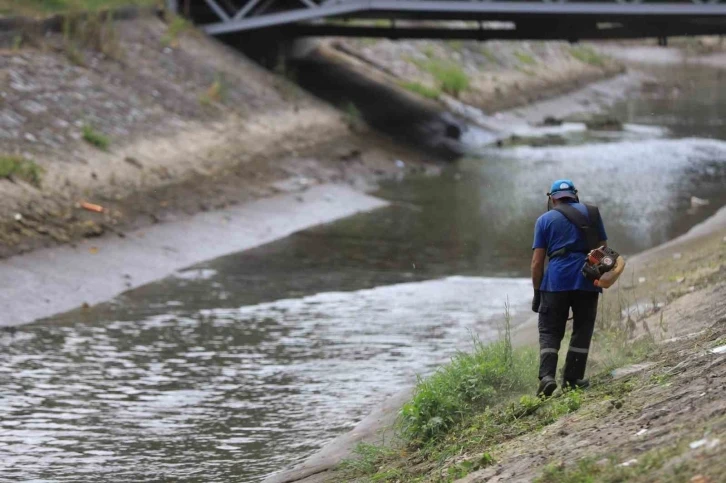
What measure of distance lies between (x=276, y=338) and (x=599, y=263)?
6.79 meters

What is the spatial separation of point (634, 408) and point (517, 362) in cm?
244

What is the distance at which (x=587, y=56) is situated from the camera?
192 feet

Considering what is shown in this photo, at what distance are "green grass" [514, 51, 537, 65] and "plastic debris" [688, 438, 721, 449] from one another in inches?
1753

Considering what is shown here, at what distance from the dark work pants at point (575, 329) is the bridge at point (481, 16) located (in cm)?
2120

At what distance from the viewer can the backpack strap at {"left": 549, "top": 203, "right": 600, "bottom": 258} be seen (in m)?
8.78

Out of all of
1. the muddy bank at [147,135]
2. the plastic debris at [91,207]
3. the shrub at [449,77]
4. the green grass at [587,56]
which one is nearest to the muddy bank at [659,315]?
the muddy bank at [147,135]

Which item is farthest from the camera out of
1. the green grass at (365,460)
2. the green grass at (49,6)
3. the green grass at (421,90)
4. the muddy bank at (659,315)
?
the green grass at (421,90)

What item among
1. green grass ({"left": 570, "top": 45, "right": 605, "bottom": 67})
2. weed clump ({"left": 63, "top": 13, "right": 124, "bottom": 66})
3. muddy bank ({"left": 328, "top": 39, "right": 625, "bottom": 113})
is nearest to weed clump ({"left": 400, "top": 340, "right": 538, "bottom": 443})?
weed clump ({"left": 63, "top": 13, "right": 124, "bottom": 66})

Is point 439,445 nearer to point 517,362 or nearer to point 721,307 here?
point 517,362

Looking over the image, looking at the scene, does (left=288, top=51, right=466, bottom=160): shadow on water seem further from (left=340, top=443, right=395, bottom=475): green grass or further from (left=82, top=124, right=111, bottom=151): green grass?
(left=340, top=443, right=395, bottom=475): green grass

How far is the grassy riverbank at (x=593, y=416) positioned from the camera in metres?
6.39

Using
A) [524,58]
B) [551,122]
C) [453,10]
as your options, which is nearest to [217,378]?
[453,10]

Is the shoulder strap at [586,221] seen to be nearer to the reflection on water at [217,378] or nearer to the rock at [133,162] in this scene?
the reflection on water at [217,378]

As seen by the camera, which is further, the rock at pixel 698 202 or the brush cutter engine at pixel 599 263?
the rock at pixel 698 202
